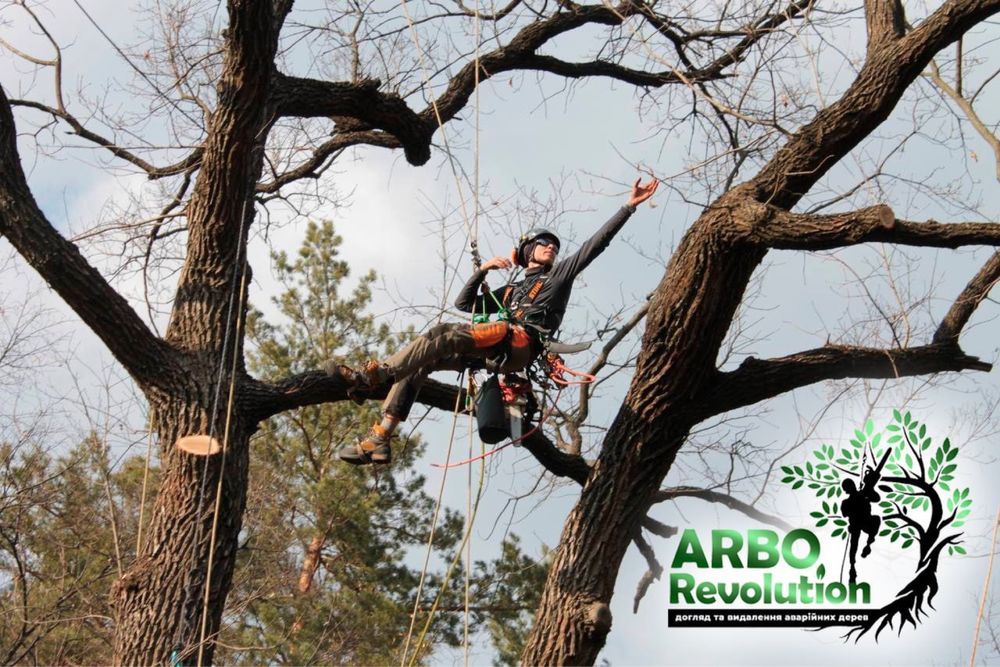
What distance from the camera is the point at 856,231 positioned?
5.54 metres

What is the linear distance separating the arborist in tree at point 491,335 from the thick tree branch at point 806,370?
90 centimetres

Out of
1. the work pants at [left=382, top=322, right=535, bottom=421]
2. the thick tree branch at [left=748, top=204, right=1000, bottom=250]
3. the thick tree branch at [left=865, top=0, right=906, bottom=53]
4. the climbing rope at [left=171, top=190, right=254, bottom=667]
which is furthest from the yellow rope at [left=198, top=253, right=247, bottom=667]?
the thick tree branch at [left=865, top=0, right=906, bottom=53]

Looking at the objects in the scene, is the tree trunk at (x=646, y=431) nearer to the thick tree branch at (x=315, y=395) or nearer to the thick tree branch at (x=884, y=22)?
the thick tree branch at (x=315, y=395)

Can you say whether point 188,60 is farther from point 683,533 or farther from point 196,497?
point 683,533

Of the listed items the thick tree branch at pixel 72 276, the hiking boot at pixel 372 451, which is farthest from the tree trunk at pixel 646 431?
the thick tree branch at pixel 72 276

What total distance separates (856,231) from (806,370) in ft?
3.22

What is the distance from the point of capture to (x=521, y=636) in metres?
11.6

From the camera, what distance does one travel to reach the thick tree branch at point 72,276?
6.11m

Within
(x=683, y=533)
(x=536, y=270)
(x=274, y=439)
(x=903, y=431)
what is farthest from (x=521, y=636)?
(x=536, y=270)

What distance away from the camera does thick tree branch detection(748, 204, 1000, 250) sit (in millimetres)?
5516

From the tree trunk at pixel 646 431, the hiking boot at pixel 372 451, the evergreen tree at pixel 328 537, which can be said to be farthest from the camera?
the evergreen tree at pixel 328 537

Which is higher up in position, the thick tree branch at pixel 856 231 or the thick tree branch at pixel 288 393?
the thick tree branch at pixel 856 231

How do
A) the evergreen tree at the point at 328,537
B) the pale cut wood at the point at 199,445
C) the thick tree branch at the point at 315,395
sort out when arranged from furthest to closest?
the evergreen tree at the point at 328,537 < the thick tree branch at the point at 315,395 < the pale cut wood at the point at 199,445

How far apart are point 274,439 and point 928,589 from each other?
7.63m
